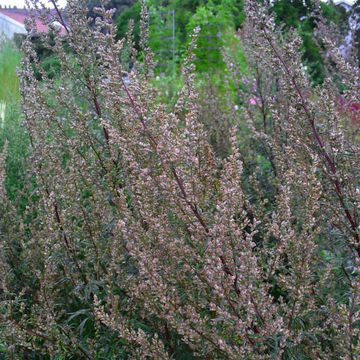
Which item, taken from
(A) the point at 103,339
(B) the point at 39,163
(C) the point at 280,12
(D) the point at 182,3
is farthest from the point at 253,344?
(D) the point at 182,3

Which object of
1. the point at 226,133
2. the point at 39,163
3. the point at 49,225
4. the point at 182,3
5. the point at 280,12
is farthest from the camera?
the point at 182,3

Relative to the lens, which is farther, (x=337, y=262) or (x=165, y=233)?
(x=337, y=262)

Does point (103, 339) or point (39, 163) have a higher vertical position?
point (39, 163)

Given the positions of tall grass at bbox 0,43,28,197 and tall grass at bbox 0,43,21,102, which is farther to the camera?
tall grass at bbox 0,43,21,102

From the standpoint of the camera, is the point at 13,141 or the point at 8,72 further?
the point at 8,72

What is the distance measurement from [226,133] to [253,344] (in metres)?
2.65

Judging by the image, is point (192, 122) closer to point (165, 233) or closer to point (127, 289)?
point (165, 233)

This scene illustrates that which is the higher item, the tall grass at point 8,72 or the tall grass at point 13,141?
the tall grass at point 8,72

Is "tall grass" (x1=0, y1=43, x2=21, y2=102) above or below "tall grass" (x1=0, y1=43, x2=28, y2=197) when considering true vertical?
above

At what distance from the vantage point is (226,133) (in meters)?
4.38

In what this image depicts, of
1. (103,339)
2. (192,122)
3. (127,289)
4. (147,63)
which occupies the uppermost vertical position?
Result: (147,63)

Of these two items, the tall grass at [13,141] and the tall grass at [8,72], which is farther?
the tall grass at [8,72]

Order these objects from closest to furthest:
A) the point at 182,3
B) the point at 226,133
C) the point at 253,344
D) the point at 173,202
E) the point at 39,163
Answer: the point at 253,344, the point at 173,202, the point at 39,163, the point at 226,133, the point at 182,3

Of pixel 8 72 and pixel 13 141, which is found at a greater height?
pixel 8 72
